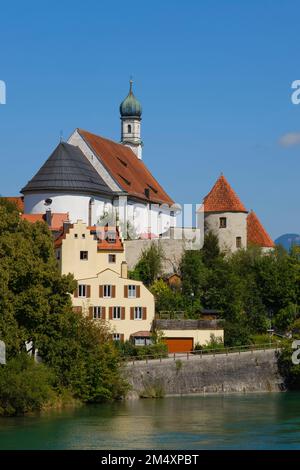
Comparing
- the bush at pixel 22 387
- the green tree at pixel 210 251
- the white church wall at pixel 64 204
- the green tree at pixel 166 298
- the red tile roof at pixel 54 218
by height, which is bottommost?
the bush at pixel 22 387

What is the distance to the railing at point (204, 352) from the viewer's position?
68938mm

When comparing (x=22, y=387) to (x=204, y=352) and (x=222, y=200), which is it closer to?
(x=204, y=352)

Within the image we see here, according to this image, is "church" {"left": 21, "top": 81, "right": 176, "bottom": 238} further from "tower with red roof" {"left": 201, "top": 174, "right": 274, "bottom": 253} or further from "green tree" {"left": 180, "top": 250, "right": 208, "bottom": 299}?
"green tree" {"left": 180, "top": 250, "right": 208, "bottom": 299}

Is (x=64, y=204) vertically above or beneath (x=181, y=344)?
above

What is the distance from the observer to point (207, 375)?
225 ft

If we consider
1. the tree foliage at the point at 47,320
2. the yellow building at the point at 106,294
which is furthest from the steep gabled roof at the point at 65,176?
the tree foliage at the point at 47,320

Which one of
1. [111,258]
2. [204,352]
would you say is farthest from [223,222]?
[204,352]

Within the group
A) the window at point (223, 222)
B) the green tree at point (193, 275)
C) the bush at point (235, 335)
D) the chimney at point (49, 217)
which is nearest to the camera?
the bush at point (235, 335)

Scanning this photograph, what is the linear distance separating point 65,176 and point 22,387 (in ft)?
112

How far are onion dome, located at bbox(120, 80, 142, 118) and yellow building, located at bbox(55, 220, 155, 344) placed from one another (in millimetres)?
51594

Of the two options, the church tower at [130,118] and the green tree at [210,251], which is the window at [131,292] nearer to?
the green tree at [210,251]

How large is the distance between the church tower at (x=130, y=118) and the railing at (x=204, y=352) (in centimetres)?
5242

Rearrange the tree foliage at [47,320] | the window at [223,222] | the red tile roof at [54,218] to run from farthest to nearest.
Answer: the window at [223,222]
the red tile roof at [54,218]
the tree foliage at [47,320]
